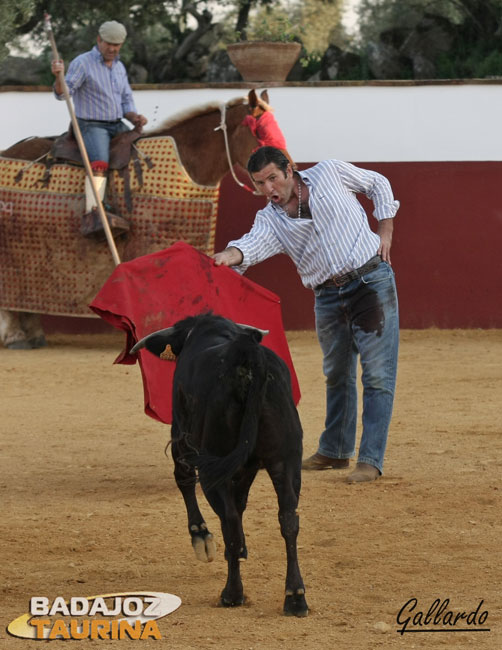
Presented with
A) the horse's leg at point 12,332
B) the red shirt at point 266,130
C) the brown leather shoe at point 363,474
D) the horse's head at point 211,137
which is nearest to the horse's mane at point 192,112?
the horse's head at point 211,137

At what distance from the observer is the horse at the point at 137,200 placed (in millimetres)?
8352

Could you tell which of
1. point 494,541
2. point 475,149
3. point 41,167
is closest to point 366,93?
point 475,149

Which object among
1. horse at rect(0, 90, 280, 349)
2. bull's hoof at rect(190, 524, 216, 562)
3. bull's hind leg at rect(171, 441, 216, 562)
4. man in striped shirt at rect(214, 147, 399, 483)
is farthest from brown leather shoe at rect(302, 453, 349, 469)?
horse at rect(0, 90, 280, 349)

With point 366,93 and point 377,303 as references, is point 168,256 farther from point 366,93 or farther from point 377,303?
point 366,93

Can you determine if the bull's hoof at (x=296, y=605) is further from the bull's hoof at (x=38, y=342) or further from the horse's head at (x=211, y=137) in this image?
the bull's hoof at (x=38, y=342)

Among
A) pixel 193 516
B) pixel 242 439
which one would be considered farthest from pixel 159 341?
pixel 242 439

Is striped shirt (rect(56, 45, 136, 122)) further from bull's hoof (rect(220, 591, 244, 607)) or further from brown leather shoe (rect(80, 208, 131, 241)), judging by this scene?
bull's hoof (rect(220, 591, 244, 607))

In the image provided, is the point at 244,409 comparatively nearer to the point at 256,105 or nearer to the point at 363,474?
the point at 363,474

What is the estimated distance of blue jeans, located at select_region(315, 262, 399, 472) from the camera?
15.5 feet

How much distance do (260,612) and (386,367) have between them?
6.17ft

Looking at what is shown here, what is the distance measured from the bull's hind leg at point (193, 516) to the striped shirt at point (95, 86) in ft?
16.8

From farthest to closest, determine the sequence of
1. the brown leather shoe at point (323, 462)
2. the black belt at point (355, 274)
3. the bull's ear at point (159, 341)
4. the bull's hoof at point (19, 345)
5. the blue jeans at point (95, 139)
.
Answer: the bull's hoof at point (19, 345)
the blue jeans at point (95, 139)
the brown leather shoe at point (323, 462)
the black belt at point (355, 274)
the bull's ear at point (159, 341)

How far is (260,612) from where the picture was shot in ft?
10.2

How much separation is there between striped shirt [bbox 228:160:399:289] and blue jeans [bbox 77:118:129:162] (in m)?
4.04
